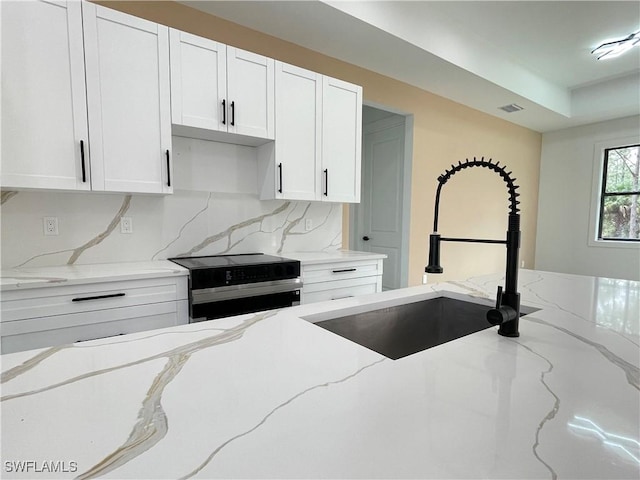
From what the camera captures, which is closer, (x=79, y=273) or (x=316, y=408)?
(x=316, y=408)

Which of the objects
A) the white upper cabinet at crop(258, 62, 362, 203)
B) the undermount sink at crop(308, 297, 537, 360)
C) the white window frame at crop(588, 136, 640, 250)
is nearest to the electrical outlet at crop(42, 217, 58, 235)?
the white upper cabinet at crop(258, 62, 362, 203)

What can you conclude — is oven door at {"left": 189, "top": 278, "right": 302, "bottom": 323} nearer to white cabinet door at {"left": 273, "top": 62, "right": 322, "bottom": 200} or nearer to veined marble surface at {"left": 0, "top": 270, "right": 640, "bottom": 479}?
white cabinet door at {"left": 273, "top": 62, "right": 322, "bottom": 200}

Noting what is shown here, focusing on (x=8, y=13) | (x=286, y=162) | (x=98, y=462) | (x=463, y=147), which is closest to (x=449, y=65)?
(x=463, y=147)

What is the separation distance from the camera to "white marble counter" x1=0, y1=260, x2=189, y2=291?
4.91 feet

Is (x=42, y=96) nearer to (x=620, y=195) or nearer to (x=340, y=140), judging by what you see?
(x=340, y=140)

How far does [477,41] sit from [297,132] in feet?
7.63

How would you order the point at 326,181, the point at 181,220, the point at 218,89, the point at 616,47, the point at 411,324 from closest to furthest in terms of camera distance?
1. the point at 411,324
2. the point at 218,89
3. the point at 181,220
4. the point at 326,181
5. the point at 616,47

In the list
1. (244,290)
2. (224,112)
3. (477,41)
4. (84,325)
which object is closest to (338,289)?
(244,290)

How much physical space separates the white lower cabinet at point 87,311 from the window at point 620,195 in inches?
239

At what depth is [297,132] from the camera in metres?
2.56

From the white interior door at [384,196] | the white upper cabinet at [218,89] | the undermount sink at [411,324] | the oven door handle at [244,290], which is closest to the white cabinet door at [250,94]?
the white upper cabinet at [218,89]

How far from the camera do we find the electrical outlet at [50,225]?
77.0 inches

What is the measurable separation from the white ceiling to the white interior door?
757mm

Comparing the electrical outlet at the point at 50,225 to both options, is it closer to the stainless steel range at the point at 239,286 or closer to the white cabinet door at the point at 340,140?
the stainless steel range at the point at 239,286
